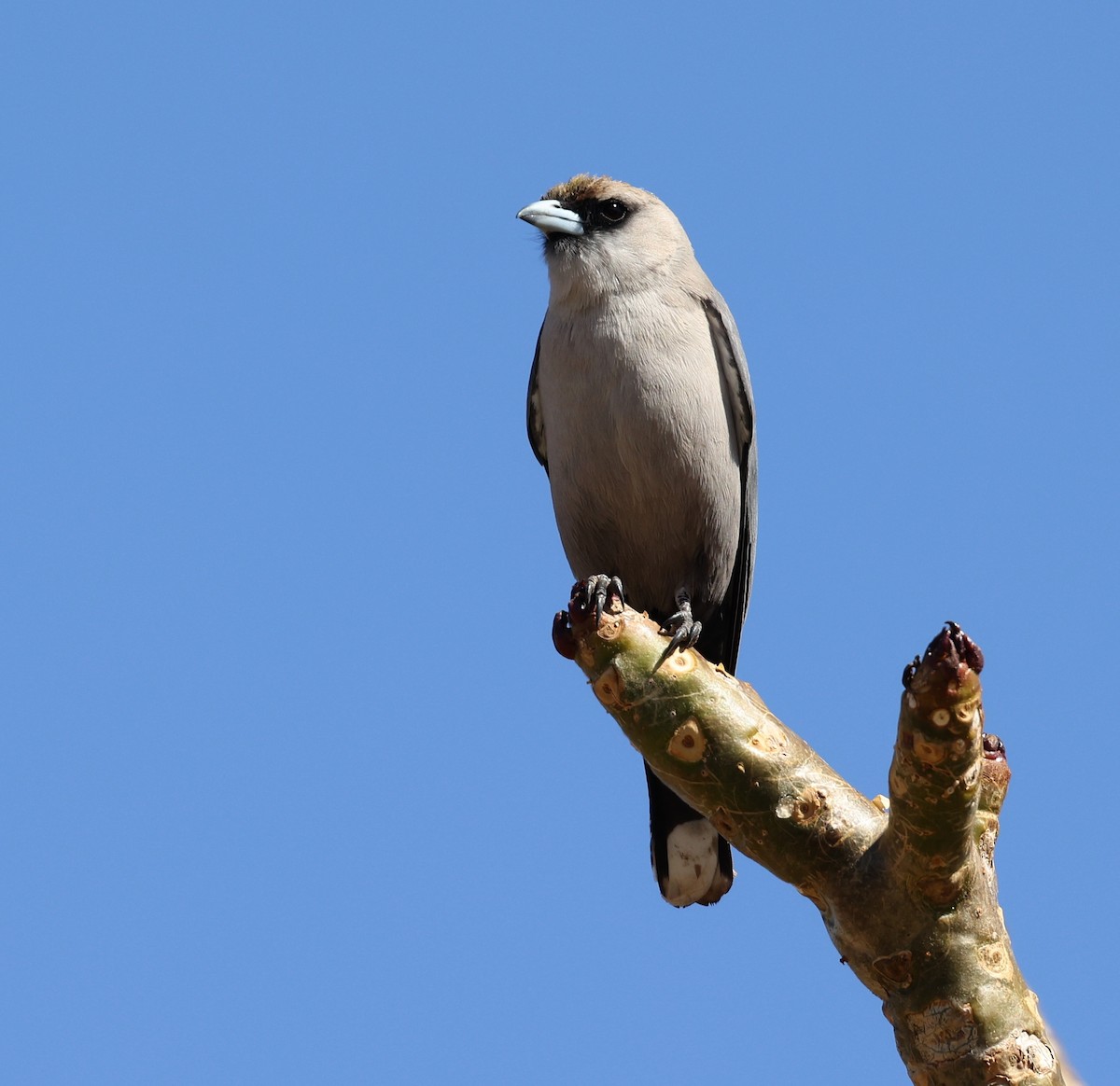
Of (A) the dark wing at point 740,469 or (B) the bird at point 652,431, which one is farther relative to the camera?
(A) the dark wing at point 740,469

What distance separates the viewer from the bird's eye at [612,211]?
6.91m

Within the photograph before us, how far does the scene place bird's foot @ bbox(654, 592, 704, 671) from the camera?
4.33 metres

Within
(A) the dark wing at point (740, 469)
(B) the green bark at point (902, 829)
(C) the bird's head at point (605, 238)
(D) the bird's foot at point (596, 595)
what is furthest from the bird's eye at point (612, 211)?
(B) the green bark at point (902, 829)

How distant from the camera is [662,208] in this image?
7133 millimetres

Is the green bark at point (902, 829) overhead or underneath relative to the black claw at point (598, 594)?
underneath

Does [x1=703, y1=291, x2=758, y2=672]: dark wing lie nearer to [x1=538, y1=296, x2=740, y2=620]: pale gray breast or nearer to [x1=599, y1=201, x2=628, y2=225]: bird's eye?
[x1=538, y1=296, x2=740, y2=620]: pale gray breast

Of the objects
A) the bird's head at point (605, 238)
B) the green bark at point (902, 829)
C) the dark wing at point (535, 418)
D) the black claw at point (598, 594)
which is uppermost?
the bird's head at point (605, 238)

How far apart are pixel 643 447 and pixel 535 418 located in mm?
1196

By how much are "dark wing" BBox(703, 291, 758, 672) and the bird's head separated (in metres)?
0.35

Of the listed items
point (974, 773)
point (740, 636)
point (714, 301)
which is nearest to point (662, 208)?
point (714, 301)

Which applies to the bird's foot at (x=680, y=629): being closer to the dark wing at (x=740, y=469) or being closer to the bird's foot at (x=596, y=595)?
the bird's foot at (x=596, y=595)

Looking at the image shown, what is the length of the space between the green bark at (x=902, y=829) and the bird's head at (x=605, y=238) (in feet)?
8.63

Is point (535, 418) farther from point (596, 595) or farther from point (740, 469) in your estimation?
point (596, 595)

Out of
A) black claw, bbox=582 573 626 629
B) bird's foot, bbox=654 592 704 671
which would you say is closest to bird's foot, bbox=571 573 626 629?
black claw, bbox=582 573 626 629
